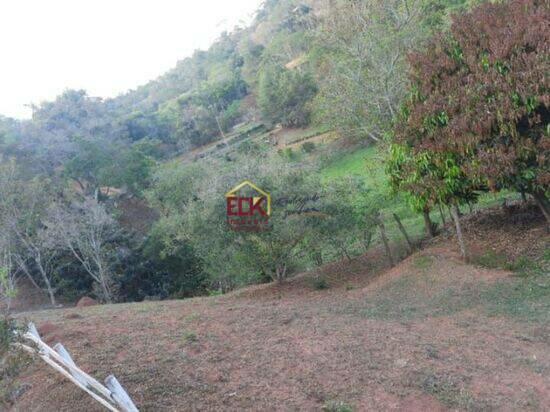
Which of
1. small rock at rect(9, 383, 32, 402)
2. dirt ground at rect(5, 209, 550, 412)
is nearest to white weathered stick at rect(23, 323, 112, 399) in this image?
dirt ground at rect(5, 209, 550, 412)

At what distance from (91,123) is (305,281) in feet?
97.4

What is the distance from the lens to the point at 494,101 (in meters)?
8.14

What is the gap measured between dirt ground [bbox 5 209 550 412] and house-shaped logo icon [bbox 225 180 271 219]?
6.51 feet

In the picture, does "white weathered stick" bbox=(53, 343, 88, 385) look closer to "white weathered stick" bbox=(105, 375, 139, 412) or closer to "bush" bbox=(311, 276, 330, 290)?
"white weathered stick" bbox=(105, 375, 139, 412)

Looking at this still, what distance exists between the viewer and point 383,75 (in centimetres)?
1313

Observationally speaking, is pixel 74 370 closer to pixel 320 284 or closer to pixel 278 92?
pixel 320 284

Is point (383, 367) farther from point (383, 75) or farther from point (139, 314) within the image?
point (383, 75)

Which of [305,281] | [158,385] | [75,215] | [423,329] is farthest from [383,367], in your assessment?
[75,215]

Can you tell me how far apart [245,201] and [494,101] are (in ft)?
17.0

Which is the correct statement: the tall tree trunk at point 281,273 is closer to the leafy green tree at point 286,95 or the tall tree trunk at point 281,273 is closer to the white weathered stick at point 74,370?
the white weathered stick at point 74,370

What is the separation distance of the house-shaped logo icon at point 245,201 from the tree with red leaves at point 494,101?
3.43m

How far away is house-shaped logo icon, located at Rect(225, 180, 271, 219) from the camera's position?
10.2 m

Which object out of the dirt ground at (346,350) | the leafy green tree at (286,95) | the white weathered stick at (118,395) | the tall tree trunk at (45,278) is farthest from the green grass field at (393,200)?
the leafy green tree at (286,95)

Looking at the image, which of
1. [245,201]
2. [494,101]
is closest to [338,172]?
[245,201]
